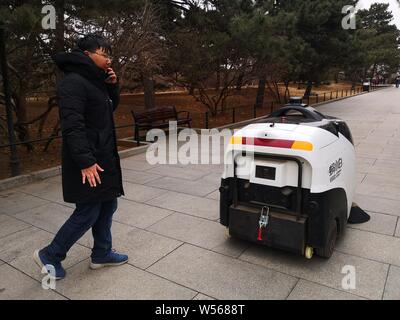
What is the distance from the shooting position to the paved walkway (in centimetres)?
278

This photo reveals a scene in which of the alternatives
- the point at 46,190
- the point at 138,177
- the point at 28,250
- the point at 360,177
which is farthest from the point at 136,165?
the point at 360,177

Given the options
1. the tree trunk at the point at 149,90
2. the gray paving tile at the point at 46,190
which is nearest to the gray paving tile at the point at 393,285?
the gray paving tile at the point at 46,190

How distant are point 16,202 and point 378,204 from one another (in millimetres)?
4933

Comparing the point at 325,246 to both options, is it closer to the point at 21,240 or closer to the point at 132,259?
the point at 132,259

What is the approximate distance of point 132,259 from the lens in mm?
3287

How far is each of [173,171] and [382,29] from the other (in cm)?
6234

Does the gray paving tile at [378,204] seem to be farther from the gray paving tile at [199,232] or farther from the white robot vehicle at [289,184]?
the gray paving tile at [199,232]

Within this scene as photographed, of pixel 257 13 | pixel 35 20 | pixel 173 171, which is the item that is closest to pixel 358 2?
pixel 257 13

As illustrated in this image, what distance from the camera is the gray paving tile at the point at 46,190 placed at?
16.4 feet

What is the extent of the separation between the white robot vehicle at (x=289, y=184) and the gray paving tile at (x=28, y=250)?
1514 mm

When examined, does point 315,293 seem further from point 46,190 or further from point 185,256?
point 46,190

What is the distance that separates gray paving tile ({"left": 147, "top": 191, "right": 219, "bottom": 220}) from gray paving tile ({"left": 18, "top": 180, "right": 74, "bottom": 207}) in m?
1.38

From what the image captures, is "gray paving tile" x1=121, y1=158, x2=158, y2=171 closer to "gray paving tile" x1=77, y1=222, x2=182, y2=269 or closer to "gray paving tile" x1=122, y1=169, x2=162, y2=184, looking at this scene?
"gray paving tile" x1=122, y1=169, x2=162, y2=184

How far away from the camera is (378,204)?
4.59 m
